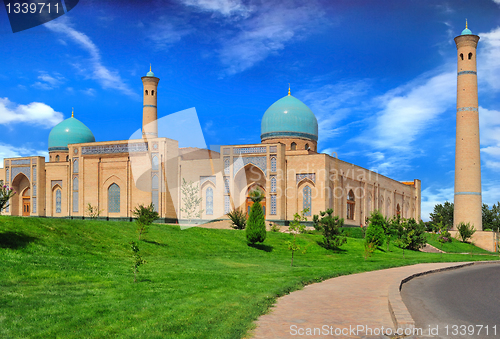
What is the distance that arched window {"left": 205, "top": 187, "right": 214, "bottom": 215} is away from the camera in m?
34.8

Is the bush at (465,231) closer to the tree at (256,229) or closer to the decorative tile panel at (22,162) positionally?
the tree at (256,229)

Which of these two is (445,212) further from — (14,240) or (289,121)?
(14,240)

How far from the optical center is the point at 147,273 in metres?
11.3

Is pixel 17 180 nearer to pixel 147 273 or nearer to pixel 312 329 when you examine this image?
pixel 147 273

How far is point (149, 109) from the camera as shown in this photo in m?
37.5

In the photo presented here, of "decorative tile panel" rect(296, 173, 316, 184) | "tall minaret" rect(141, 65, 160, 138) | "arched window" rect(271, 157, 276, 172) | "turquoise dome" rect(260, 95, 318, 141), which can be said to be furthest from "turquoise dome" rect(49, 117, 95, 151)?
"decorative tile panel" rect(296, 173, 316, 184)

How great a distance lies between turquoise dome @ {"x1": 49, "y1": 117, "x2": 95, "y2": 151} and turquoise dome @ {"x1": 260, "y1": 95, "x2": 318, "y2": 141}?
17354 millimetres

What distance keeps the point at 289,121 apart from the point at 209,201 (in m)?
8.74

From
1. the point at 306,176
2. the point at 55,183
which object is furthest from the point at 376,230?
the point at 55,183

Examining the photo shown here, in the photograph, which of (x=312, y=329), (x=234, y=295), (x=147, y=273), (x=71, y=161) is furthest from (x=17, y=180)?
(x=312, y=329)

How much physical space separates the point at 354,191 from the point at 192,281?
28.5m

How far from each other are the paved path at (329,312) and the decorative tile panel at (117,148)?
86.5 ft

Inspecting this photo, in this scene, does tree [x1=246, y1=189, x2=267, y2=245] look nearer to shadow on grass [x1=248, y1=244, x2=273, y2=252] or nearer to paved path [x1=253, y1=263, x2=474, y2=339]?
shadow on grass [x1=248, y1=244, x2=273, y2=252]

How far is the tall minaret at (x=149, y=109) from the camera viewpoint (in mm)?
37375
